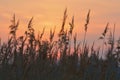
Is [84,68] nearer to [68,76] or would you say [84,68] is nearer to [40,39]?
[68,76]

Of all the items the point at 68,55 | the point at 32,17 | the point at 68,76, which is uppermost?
the point at 32,17

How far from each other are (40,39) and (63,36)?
0.58 metres

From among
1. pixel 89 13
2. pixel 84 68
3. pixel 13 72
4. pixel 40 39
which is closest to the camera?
pixel 13 72

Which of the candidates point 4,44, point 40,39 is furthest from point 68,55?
point 4,44

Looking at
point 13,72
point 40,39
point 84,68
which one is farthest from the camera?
point 40,39

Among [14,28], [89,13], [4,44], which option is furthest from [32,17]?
[89,13]

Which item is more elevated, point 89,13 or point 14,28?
point 89,13

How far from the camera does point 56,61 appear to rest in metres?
6.09

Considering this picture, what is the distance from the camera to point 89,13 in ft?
23.7

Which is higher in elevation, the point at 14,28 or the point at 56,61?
the point at 14,28

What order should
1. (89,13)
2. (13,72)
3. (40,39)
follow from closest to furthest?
(13,72) → (40,39) → (89,13)

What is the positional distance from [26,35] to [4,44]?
0.45 metres

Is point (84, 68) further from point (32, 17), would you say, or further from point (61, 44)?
point (32, 17)

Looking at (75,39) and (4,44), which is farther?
(75,39)
